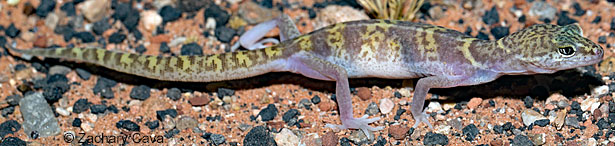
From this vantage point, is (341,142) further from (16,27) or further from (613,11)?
(16,27)

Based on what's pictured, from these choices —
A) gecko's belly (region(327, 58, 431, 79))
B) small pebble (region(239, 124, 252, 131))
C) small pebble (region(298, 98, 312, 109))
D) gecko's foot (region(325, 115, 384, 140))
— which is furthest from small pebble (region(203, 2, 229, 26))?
gecko's foot (region(325, 115, 384, 140))

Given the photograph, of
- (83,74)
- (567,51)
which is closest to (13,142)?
(83,74)

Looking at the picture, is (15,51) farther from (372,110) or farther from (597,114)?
(597,114)

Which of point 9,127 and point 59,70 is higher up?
point 59,70

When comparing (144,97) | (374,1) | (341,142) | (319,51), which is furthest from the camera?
(374,1)

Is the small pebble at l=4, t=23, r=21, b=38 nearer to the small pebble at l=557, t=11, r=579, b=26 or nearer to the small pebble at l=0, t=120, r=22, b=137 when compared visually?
the small pebble at l=0, t=120, r=22, b=137

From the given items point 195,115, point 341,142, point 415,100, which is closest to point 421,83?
point 415,100
